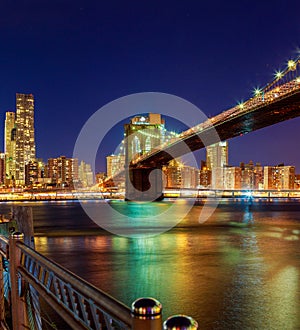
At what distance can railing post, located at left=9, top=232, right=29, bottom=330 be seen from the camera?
13.9ft

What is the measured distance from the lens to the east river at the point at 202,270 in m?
9.56

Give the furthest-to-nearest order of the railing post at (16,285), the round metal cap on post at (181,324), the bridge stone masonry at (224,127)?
1. the bridge stone masonry at (224,127)
2. the railing post at (16,285)
3. the round metal cap on post at (181,324)

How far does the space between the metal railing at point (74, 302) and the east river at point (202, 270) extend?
170 inches

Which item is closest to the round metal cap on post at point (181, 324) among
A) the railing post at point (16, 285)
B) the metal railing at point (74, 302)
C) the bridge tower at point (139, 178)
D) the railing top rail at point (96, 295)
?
the metal railing at point (74, 302)

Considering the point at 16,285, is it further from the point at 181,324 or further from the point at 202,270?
the point at 202,270

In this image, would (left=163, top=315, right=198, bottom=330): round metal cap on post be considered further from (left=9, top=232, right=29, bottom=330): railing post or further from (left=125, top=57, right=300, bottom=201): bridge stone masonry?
(left=125, top=57, right=300, bottom=201): bridge stone masonry

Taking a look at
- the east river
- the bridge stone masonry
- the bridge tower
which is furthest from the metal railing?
the bridge tower

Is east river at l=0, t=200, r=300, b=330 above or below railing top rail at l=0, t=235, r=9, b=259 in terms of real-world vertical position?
below

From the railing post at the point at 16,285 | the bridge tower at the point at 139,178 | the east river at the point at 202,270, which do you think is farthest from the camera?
the bridge tower at the point at 139,178

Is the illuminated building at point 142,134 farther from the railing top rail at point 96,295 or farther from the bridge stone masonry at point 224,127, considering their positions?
the railing top rail at point 96,295

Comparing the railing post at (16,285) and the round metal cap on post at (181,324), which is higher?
the round metal cap on post at (181,324)

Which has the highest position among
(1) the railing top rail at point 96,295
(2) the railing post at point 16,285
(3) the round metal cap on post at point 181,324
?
(3) the round metal cap on post at point 181,324

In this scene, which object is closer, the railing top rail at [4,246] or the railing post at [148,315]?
the railing post at [148,315]

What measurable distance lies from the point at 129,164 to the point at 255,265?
57.9 m
